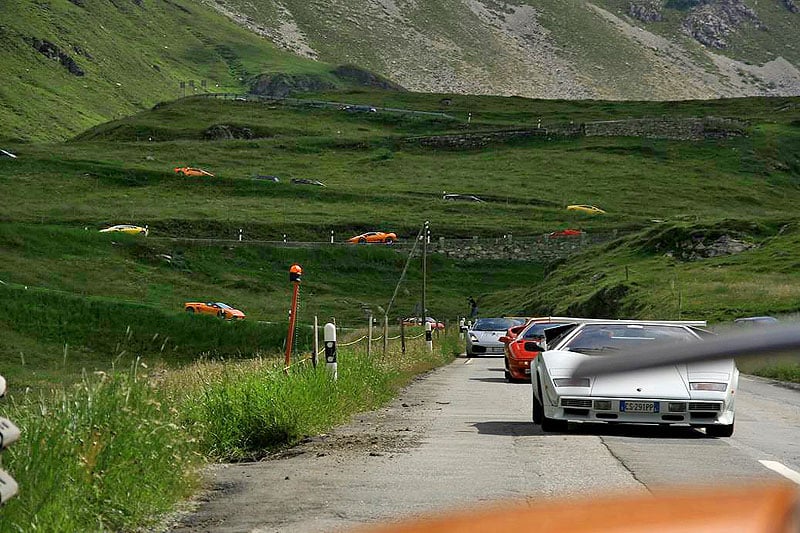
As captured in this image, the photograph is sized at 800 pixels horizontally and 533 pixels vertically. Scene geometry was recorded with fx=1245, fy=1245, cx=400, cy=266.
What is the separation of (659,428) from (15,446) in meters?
9.65

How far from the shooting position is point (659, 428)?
50.3 ft

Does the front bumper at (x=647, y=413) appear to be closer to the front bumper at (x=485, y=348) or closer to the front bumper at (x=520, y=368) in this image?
the front bumper at (x=520, y=368)

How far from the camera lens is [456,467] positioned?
35.6 ft

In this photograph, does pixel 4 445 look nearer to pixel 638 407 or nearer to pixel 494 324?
pixel 638 407

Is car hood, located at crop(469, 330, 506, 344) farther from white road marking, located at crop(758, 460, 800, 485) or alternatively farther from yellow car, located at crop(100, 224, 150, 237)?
yellow car, located at crop(100, 224, 150, 237)

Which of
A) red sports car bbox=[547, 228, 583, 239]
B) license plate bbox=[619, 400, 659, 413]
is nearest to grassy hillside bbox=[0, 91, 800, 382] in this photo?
red sports car bbox=[547, 228, 583, 239]

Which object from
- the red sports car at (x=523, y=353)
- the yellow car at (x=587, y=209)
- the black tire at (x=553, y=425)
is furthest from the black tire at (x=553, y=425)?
the yellow car at (x=587, y=209)

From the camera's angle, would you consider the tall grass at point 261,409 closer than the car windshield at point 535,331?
Yes

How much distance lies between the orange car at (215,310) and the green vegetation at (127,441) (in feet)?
151

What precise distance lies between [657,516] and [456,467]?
8.80 m

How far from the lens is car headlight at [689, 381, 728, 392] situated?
13.8 meters

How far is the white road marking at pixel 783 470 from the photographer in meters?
10.3

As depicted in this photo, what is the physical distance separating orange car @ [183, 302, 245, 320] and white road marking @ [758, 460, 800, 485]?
48586 millimetres

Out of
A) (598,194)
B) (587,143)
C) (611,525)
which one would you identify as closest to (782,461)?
(611,525)
